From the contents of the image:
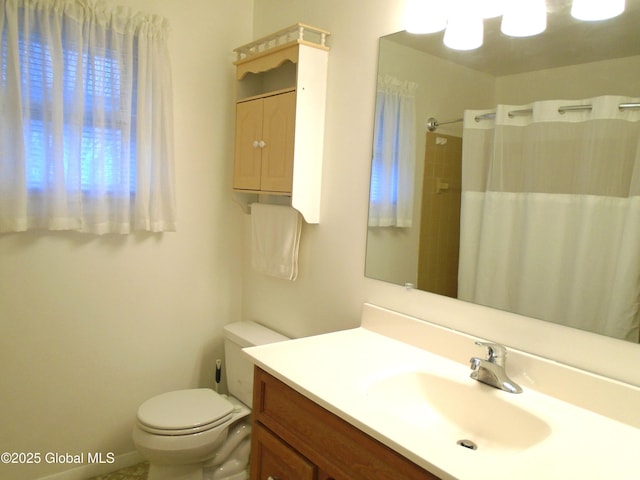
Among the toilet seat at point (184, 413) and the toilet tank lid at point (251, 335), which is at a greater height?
the toilet tank lid at point (251, 335)

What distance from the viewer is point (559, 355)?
1.17 meters

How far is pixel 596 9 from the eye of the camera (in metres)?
1.12

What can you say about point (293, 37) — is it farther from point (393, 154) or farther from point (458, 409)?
point (458, 409)

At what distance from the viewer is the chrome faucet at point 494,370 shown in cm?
116

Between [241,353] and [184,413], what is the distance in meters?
0.37

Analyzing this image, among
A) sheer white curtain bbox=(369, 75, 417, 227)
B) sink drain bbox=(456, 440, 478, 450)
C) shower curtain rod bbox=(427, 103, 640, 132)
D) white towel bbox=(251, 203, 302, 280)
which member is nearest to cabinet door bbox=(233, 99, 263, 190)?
white towel bbox=(251, 203, 302, 280)

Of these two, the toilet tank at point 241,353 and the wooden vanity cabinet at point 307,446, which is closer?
the wooden vanity cabinet at point 307,446

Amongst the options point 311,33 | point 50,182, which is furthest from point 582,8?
point 50,182

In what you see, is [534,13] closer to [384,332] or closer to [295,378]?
[384,332]

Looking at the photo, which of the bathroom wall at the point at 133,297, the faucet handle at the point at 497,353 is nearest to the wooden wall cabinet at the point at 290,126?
the bathroom wall at the point at 133,297

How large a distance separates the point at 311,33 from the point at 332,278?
3.47ft

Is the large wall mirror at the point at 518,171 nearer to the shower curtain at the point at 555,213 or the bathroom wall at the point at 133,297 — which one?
the shower curtain at the point at 555,213

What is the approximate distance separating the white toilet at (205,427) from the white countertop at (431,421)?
628mm

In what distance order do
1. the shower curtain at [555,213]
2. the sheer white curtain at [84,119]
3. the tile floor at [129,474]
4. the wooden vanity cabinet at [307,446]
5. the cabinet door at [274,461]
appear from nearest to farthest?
1. the wooden vanity cabinet at [307,446]
2. the shower curtain at [555,213]
3. the cabinet door at [274,461]
4. the sheer white curtain at [84,119]
5. the tile floor at [129,474]
